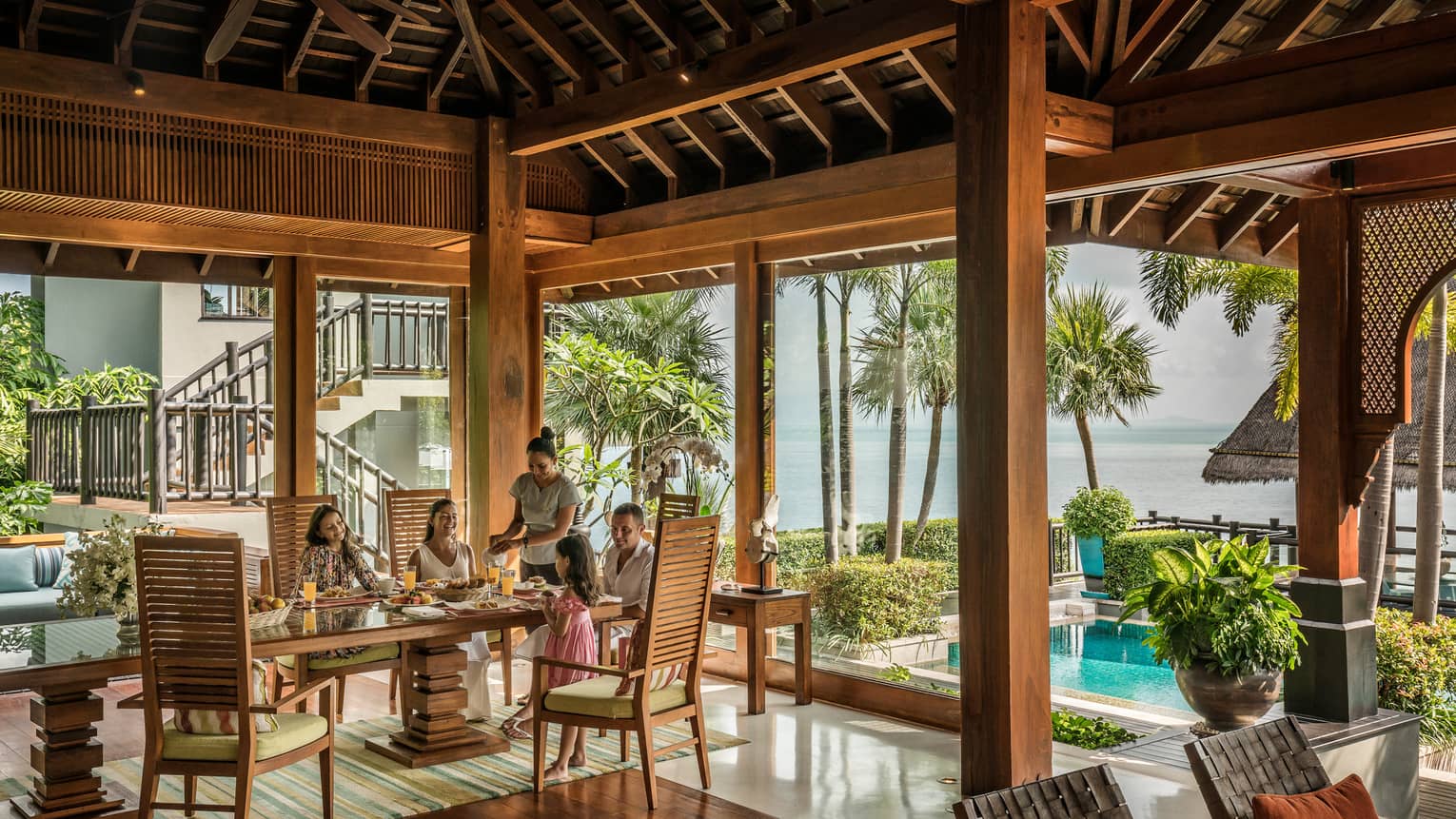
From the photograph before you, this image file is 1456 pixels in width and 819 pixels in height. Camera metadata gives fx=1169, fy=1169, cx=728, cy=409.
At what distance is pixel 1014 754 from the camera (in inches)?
157

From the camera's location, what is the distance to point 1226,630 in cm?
560

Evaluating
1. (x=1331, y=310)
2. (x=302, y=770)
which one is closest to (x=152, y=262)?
(x=302, y=770)

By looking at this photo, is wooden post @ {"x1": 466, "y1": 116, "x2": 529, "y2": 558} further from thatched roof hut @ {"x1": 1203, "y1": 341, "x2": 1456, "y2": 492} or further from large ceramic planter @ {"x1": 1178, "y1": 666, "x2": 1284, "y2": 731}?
thatched roof hut @ {"x1": 1203, "y1": 341, "x2": 1456, "y2": 492}

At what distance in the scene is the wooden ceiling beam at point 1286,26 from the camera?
451 cm

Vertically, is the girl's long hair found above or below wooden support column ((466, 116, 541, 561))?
below

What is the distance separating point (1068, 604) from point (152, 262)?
10753 millimetres

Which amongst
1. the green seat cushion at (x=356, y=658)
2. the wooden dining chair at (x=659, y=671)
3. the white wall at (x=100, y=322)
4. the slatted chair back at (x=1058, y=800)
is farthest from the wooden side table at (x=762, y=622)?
the white wall at (x=100, y=322)

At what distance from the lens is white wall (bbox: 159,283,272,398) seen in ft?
41.2

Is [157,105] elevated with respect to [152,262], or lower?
elevated

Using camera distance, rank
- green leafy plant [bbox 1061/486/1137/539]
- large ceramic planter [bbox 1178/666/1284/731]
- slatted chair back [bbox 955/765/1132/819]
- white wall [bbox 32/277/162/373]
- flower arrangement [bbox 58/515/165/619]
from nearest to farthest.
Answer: slatted chair back [bbox 955/765/1132/819]
flower arrangement [bbox 58/515/165/619]
large ceramic planter [bbox 1178/666/1284/731]
white wall [bbox 32/277/162/373]
green leafy plant [bbox 1061/486/1137/539]

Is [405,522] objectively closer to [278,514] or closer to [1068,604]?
[278,514]

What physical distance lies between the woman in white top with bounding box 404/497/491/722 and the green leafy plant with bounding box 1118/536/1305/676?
3332 mm

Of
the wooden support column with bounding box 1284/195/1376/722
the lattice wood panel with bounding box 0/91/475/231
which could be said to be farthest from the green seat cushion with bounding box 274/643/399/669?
the wooden support column with bounding box 1284/195/1376/722

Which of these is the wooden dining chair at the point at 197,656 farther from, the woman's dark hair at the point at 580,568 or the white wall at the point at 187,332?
the white wall at the point at 187,332
